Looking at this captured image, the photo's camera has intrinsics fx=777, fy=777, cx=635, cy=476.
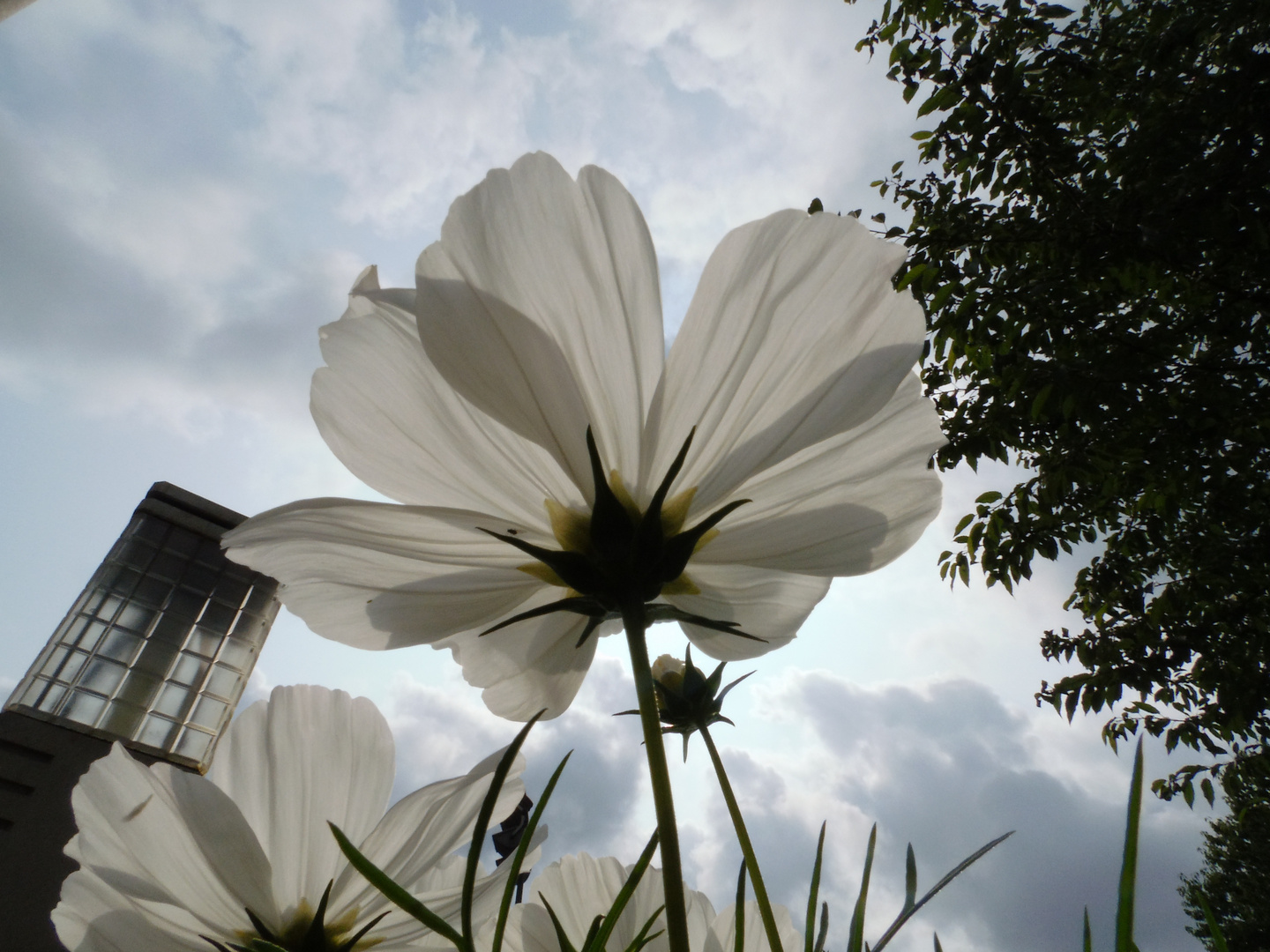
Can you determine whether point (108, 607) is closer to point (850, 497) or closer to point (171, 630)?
point (171, 630)

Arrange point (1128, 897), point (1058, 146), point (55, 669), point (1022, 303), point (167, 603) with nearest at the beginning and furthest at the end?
point (1128, 897)
point (1022, 303)
point (1058, 146)
point (55, 669)
point (167, 603)

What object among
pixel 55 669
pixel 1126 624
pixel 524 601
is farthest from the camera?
pixel 55 669

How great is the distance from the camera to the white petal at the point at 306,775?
35 centimetres

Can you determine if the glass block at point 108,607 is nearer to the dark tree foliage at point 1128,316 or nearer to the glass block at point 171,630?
the glass block at point 171,630

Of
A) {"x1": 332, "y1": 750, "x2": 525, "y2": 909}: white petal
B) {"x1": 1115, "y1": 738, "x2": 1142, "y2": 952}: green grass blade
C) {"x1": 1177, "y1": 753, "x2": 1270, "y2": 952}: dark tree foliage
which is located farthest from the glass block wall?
{"x1": 1177, "y1": 753, "x2": 1270, "y2": 952}: dark tree foliage

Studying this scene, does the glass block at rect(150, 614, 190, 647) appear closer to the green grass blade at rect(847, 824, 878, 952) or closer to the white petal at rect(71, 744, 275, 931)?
the white petal at rect(71, 744, 275, 931)

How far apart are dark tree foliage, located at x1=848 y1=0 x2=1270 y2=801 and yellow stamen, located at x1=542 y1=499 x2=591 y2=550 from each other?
6.29 ft

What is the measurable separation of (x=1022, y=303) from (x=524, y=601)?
2200mm

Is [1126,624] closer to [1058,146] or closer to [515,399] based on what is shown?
[1058,146]

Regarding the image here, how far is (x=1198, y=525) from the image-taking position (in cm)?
248

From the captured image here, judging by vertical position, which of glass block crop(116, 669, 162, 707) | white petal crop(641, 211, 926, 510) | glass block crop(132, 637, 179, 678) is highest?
glass block crop(132, 637, 179, 678)

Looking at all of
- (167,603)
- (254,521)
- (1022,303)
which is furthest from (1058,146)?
(167,603)

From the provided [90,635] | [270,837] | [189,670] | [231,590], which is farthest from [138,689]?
[270,837]

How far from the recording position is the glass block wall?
3.82m
